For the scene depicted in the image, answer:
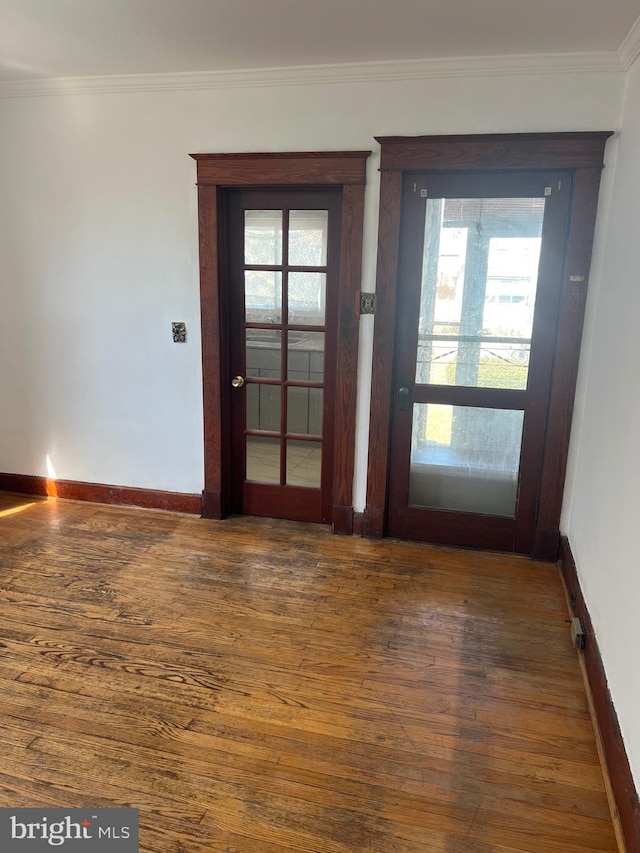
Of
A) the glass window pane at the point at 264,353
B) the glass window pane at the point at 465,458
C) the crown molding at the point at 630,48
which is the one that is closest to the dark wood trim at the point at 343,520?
the glass window pane at the point at 465,458

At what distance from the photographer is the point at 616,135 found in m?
2.76

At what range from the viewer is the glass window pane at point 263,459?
3.69 metres

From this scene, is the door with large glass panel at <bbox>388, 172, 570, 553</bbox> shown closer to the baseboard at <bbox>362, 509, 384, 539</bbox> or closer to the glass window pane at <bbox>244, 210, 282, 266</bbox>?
the baseboard at <bbox>362, 509, 384, 539</bbox>

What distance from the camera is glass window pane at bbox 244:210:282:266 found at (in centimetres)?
337

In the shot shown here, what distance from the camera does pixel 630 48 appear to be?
2.54 metres

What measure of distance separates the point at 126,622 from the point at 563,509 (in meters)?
2.38

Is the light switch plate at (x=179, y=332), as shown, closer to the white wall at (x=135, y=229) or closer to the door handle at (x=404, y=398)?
the white wall at (x=135, y=229)

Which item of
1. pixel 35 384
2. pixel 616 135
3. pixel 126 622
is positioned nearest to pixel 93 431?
pixel 35 384

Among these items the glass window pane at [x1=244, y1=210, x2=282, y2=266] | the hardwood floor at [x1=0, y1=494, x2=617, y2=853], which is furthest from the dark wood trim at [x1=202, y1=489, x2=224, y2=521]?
the glass window pane at [x1=244, y1=210, x2=282, y2=266]

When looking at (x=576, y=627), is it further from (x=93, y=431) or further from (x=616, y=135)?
(x=93, y=431)

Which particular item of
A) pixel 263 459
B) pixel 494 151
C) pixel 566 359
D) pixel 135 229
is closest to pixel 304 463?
pixel 263 459

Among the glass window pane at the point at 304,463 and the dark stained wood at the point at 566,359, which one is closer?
Result: the dark stained wood at the point at 566,359

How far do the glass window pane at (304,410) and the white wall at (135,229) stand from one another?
0.31m

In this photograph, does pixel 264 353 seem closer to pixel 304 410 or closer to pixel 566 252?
pixel 304 410
